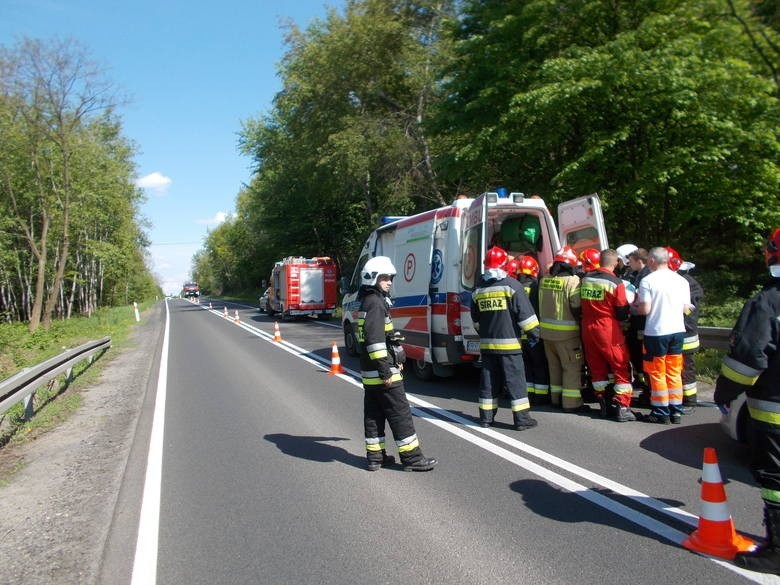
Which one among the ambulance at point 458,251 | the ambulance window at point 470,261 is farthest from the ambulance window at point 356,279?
the ambulance window at point 470,261

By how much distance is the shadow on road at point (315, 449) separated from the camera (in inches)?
227

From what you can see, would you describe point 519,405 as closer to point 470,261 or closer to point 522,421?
point 522,421

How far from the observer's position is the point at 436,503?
450cm

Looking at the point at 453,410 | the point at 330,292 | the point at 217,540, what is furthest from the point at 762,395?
the point at 330,292

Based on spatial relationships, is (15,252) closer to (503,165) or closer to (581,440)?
(503,165)

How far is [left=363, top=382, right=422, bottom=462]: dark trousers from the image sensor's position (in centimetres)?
521

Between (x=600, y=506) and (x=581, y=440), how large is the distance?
1694 mm

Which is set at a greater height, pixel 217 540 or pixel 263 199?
pixel 263 199

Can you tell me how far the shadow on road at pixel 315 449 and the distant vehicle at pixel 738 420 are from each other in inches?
126

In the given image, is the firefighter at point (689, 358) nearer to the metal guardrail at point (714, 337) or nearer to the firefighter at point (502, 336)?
the metal guardrail at point (714, 337)

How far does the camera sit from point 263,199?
41.2 meters

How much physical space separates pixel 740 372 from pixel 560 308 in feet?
12.0

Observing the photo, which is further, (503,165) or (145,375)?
(503,165)

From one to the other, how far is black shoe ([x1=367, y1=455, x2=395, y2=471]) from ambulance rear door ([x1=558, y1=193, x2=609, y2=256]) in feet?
14.4
